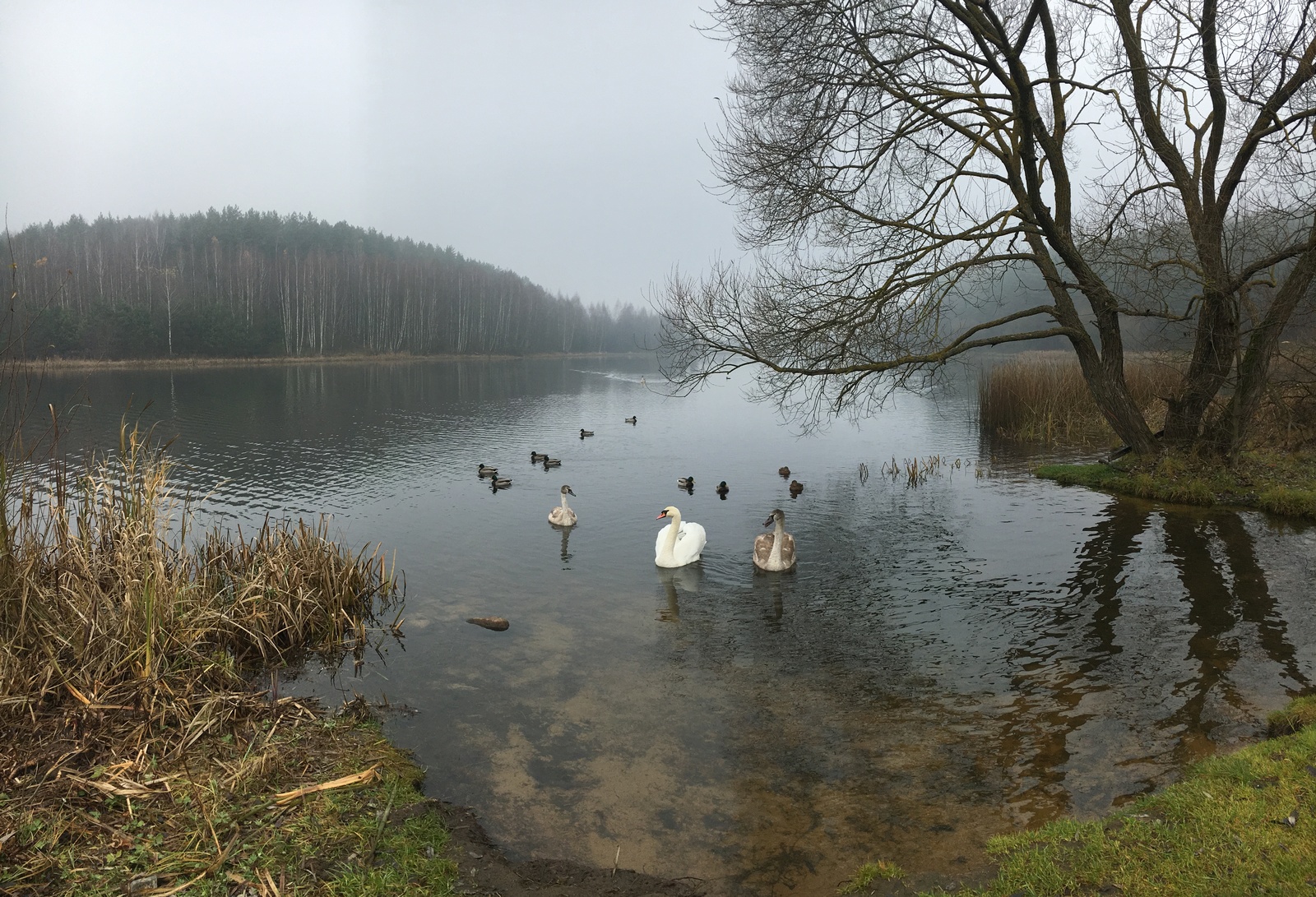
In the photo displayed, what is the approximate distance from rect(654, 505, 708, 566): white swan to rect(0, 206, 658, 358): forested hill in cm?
4283

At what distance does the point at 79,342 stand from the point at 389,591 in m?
56.5

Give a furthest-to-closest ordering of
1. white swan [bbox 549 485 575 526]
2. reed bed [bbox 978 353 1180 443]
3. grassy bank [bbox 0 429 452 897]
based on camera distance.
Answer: reed bed [bbox 978 353 1180 443] → white swan [bbox 549 485 575 526] → grassy bank [bbox 0 429 452 897]

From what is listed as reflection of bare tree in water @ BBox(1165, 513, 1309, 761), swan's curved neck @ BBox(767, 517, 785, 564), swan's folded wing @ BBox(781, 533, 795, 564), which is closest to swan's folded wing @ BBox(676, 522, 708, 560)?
swan's curved neck @ BBox(767, 517, 785, 564)

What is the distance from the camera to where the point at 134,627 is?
550 cm

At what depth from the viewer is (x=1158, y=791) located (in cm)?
485

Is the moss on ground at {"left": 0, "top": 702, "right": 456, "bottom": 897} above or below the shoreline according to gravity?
below

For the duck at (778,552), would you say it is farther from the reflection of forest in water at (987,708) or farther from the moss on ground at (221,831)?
the moss on ground at (221,831)

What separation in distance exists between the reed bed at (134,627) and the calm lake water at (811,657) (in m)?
1.04

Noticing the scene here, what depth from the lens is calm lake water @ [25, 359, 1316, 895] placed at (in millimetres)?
5008

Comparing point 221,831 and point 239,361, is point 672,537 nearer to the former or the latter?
point 221,831

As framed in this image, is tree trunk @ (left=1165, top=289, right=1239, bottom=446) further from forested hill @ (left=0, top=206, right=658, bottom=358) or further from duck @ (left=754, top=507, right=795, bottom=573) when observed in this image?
forested hill @ (left=0, top=206, right=658, bottom=358)

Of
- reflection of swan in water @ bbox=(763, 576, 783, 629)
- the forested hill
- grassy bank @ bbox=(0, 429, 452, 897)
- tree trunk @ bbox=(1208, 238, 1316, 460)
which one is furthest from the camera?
the forested hill

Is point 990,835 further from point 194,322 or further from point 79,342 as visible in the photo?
point 194,322

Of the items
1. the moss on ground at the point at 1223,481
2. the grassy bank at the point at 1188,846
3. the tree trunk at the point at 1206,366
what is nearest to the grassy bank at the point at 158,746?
the grassy bank at the point at 1188,846
